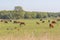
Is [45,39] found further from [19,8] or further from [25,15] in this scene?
[19,8]

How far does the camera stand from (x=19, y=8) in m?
83.8

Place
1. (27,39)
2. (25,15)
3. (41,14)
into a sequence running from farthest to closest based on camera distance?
1. (41,14)
2. (25,15)
3. (27,39)

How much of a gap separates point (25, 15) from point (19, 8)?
7782mm

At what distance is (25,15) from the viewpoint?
253 feet

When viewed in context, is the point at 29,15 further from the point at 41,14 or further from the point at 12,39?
the point at 12,39

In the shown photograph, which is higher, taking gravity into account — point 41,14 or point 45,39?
point 45,39

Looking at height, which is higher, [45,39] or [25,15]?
[45,39]

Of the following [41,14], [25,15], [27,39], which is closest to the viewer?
[27,39]

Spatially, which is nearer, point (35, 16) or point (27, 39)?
point (27, 39)

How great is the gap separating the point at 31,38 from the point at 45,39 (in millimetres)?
631

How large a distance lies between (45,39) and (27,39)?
81cm

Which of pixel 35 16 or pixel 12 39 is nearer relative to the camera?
pixel 12 39

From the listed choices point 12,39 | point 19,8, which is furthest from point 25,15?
point 12,39

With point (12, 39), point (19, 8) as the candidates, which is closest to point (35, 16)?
point (19, 8)
